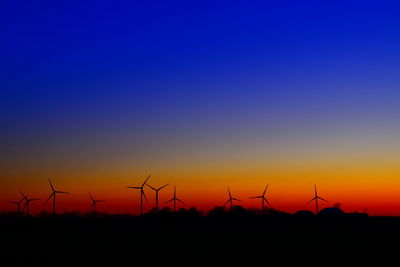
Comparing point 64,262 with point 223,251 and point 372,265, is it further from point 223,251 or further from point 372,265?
point 372,265

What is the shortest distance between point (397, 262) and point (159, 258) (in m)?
41.2

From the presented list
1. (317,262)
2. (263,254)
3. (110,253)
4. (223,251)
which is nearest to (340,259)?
(317,262)

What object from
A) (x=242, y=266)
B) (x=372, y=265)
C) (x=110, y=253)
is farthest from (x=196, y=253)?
(x=372, y=265)

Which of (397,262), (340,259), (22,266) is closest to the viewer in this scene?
(22,266)

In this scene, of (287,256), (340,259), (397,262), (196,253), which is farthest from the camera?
(196,253)

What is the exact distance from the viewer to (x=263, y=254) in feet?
371

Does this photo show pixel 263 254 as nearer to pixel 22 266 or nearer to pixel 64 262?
pixel 64 262

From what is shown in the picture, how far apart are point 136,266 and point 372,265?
36.8 meters

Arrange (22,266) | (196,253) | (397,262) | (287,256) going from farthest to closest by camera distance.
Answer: (196,253)
(287,256)
(397,262)
(22,266)

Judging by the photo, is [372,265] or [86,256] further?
[86,256]

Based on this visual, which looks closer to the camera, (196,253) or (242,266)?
(242,266)

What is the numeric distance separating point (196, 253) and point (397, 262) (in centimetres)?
4075

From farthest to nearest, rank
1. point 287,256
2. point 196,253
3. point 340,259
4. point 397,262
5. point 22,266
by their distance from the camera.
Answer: point 196,253 → point 287,256 → point 340,259 → point 397,262 → point 22,266

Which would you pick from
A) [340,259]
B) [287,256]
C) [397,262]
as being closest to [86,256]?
[287,256]
